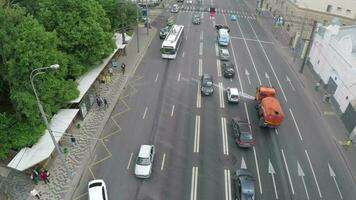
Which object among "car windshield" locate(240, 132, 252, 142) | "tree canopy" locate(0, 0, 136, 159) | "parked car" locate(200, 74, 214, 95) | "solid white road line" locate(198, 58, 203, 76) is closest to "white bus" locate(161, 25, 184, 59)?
"solid white road line" locate(198, 58, 203, 76)

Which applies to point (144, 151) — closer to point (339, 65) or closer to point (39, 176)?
point (39, 176)

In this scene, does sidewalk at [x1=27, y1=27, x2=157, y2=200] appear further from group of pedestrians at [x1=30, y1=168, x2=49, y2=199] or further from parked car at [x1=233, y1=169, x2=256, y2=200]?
parked car at [x1=233, y1=169, x2=256, y2=200]

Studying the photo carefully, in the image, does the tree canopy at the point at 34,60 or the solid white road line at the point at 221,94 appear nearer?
the tree canopy at the point at 34,60

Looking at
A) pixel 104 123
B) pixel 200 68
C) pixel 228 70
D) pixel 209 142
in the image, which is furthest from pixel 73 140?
pixel 228 70

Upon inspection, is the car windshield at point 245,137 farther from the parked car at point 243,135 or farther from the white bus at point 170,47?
the white bus at point 170,47

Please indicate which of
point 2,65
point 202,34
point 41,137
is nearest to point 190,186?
point 41,137

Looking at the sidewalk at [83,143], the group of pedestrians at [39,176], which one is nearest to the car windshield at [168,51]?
the sidewalk at [83,143]

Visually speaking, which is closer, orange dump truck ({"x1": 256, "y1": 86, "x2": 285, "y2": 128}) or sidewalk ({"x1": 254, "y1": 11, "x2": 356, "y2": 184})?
sidewalk ({"x1": 254, "y1": 11, "x2": 356, "y2": 184})

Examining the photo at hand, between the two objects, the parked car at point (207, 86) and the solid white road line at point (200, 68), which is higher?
the parked car at point (207, 86)
